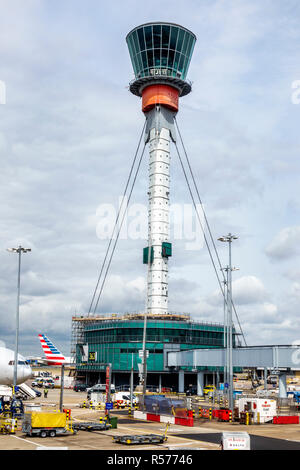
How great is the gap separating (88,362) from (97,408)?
6173cm

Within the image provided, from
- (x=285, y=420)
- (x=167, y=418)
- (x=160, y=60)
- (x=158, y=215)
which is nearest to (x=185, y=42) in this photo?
(x=160, y=60)

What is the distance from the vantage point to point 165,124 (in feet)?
425

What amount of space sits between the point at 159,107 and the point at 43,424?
101868mm

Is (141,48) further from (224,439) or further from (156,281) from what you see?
(224,439)

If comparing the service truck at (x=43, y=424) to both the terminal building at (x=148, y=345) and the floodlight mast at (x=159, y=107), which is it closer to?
the terminal building at (x=148, y=345)

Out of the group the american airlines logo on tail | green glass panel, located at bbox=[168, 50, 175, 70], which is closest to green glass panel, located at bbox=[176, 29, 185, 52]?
green glass panel, located at bbox=[168, 50, 175, 70]

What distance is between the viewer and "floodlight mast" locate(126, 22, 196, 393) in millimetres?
124625

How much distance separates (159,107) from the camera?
129375 mm

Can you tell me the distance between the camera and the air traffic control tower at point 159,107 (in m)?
125

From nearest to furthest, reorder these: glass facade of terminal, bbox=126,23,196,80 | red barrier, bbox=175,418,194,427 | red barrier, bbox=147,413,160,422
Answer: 1. red barrier, bbox=175,418,194,427
2. red barrier, bbox=147,413,160,422
3. glass facade of terminal, bbox=126,23,196,80

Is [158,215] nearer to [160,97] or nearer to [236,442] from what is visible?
[160,97]

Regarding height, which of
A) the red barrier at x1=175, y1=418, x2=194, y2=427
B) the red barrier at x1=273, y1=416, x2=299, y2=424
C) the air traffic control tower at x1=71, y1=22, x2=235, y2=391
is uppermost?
the air traffic control tower at x1=71, y1=22, x2=235, y2=391

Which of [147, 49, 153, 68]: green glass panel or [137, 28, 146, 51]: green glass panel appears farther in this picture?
[147, 49, 153, 68]: green glass panel

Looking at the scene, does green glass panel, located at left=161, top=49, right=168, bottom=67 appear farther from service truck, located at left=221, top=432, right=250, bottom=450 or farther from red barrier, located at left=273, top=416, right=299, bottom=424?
service truck, located at left=221, top=432, right=250, bottom=450
